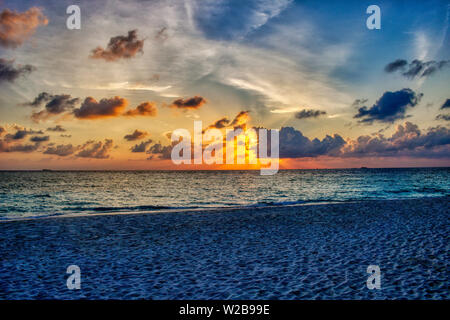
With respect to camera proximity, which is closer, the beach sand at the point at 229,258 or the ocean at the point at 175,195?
the beach sand at the point at 229,258

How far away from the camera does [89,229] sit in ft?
63.3

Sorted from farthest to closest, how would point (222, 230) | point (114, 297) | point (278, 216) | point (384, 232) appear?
point (278, 216) < point (222, 230) < point (384, 232) < point (114, 297)

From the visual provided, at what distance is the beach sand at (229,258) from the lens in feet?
29.7

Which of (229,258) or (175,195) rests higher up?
(229,258)

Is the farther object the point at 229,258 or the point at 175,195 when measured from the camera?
the point at 175,195

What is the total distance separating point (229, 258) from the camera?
12.4 m

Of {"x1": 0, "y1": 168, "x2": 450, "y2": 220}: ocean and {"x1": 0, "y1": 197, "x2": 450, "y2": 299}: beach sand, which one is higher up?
{"x1": 0, "y1": 197, "x2": 450, "y2": 299}: beach sand

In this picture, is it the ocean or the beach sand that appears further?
the ocean

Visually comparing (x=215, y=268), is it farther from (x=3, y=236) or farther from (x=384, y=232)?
(x=3, y=236)

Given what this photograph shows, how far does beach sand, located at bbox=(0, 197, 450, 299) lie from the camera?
9.05 meters

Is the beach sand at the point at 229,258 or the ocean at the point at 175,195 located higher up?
the beach sand at the point at 229,258

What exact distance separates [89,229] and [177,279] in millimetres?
11538
